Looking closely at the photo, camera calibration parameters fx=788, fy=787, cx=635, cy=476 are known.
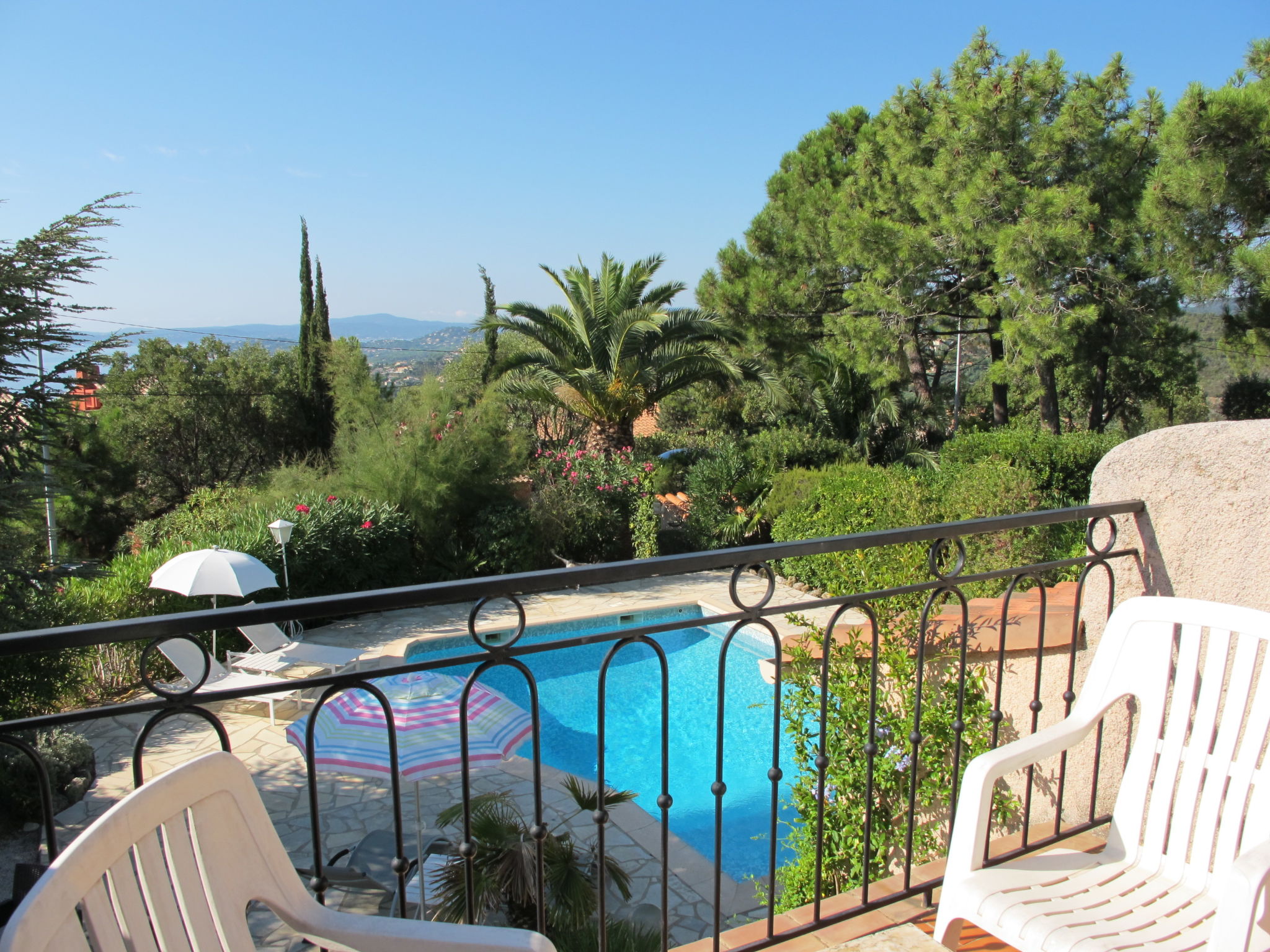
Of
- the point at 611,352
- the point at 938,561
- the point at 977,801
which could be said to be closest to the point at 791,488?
the point at 611,352

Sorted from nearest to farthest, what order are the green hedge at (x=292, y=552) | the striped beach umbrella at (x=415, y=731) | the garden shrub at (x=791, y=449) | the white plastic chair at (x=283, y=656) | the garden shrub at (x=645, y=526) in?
the striped beach umbrella at (x=415, y=731)
the white plastic chair at (x=283, y=656)
the green hedge at (x=292, y=552)
the garden shrub at (x=645, y=526)
the garden shrub at (x=791, y=449)

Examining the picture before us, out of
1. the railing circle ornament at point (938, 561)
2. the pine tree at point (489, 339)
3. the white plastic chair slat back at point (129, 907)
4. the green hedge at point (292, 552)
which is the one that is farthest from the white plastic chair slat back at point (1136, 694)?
the pine tree at point (489, 339)

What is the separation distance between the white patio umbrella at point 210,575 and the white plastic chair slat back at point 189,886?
6884 mm

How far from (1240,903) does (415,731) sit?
388 cm

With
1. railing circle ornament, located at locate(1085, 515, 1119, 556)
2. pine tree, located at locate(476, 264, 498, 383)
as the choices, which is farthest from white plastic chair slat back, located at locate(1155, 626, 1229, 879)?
pine tree, located at locate(476, 264, 498, 383)

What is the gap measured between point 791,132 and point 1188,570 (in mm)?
17636

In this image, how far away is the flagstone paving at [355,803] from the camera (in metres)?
4.67

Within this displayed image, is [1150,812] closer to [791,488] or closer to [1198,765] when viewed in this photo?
[1198,765]

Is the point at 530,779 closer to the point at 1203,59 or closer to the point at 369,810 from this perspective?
the point at 369,810

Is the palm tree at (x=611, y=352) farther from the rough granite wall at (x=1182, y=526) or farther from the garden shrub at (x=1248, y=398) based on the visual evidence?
the garden shrub at (x=1248, y=398)

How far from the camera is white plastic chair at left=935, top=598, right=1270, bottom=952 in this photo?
4.99ft

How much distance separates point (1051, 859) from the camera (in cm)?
175

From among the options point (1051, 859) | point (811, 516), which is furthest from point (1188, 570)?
point (811, 516)

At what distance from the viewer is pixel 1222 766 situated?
1680mm
